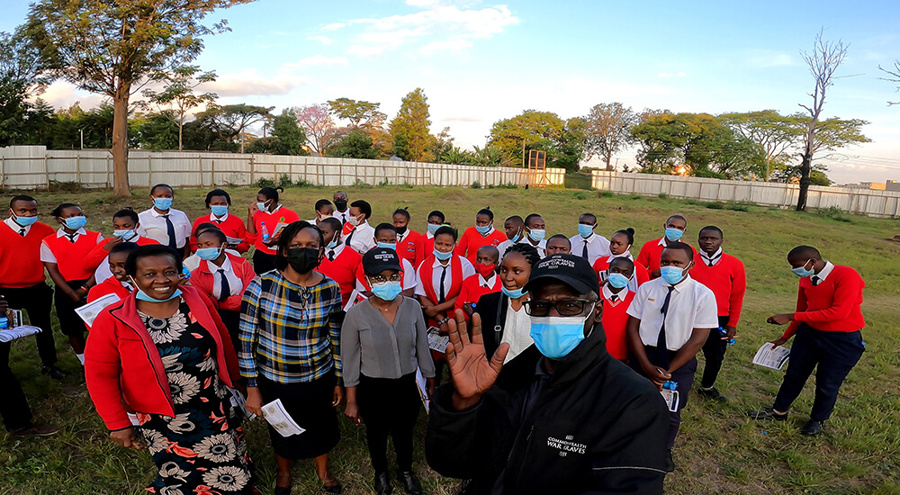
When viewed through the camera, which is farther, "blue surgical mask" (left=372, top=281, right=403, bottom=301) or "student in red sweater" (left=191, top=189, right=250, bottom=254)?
"student in red sweater" (left=191, top=189, right=250, bottom=254)

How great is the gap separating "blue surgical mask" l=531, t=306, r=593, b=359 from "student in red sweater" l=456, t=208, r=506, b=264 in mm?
4409

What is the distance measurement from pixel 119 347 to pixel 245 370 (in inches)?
26.6

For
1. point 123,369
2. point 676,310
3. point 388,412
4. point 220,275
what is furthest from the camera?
point 220,275

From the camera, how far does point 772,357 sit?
439 centimetres

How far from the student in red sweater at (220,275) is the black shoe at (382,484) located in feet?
5.12

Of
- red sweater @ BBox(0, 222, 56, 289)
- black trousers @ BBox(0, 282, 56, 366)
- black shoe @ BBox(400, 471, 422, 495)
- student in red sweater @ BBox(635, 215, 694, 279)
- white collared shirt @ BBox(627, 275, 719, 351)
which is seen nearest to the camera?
black shoe @ BBox(400, 471, 422, 495)

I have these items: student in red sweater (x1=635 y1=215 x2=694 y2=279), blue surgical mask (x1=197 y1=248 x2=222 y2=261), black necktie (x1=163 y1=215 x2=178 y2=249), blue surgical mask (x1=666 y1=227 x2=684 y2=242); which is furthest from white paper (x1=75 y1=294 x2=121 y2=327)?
blue surgical mask (x1=666 y1=227 x2=684 y2=242)

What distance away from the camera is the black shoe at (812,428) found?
4227 millimetres

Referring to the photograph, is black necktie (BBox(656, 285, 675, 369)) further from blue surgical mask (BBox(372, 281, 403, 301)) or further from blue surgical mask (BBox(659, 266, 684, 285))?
blue surgical mask (BBox(372, 281, 403, 301))

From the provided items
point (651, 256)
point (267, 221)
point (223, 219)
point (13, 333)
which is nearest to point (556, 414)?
point (13, 333)

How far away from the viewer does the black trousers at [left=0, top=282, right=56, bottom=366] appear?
458 cm

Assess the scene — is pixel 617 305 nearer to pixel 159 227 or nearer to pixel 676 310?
pixel 676 310

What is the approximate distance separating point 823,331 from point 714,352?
982mm

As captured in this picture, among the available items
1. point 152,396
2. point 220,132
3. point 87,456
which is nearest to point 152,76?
point 87,456
